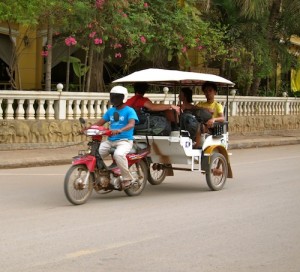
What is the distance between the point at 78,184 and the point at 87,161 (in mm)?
335

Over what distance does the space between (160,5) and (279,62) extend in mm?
7115

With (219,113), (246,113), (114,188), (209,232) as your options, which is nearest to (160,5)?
(246,113)

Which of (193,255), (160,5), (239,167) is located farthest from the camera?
(160,5)

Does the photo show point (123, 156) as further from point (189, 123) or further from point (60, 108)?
point (60, 108)

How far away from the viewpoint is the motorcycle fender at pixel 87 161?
910cm

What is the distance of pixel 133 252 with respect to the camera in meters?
6.66

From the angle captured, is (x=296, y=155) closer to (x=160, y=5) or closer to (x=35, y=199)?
(x=160, y=5)

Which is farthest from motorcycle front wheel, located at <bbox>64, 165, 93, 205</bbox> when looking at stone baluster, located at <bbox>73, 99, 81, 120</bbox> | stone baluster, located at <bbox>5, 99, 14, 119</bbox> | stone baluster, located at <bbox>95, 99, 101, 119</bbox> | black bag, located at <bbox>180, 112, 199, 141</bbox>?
stone baluster, located at <bbox>95, 99, 101, 119</bbox>

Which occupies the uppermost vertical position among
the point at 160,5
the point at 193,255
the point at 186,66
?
the point at 160,5

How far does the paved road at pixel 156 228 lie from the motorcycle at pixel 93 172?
0.21 metres

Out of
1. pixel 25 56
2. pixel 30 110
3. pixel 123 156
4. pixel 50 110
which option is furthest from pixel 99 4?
pixel 123 156

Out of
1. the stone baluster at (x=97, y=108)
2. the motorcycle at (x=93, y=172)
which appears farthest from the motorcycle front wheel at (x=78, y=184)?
the stone baluster at (x=97, y=108)

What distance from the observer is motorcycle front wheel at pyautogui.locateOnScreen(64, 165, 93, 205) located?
9.05 metres

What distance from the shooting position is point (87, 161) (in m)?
9.17
